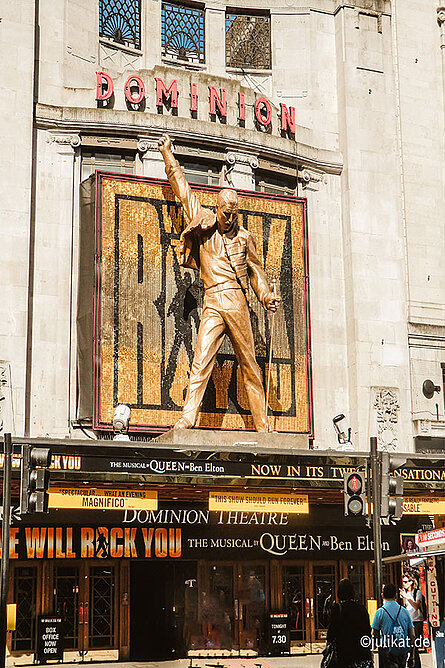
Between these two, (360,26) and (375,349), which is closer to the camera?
(375,349)

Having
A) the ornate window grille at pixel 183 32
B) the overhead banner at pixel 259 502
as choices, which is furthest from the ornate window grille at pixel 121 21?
the overhead banner at pixel 259 502

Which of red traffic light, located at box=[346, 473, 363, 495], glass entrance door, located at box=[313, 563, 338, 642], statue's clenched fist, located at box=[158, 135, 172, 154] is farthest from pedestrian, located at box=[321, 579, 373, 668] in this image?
statue's clenched fist, located at box=[158, 135, 172, 154]

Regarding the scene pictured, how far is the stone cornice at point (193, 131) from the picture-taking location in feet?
79.2

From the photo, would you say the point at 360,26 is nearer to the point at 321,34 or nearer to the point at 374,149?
the point at 321,34

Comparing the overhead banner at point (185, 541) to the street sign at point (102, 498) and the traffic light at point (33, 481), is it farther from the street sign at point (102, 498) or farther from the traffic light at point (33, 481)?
the traffic light at point (33, 481)

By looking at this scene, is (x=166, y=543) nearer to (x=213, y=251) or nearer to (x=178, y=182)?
(x=213, y=251)

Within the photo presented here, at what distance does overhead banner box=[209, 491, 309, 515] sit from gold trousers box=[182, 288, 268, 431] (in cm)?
153

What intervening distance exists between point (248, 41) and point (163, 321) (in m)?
9.19

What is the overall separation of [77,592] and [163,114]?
11378mm

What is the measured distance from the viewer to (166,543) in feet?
73.2

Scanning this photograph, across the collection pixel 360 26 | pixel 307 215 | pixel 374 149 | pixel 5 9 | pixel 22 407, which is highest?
pixel 360 26

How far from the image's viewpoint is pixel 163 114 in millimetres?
Answer: 25047

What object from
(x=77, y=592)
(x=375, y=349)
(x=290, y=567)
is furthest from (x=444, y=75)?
(x=77, y=592)

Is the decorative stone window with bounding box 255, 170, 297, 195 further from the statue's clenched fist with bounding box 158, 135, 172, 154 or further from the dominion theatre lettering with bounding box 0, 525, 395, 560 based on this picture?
the dominion theatre lettering with bounding box 0, 525, 395, 560
